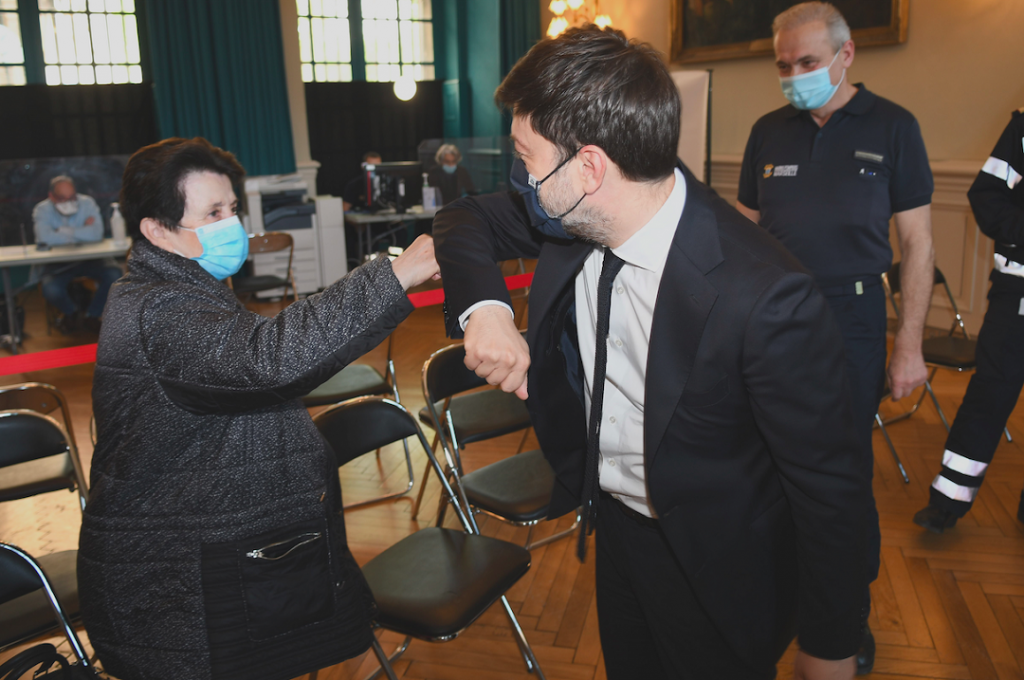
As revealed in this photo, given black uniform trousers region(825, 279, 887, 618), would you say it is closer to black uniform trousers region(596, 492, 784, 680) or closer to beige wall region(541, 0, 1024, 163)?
black uniform trousers region(596, 492, 784, 680)

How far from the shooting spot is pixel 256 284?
6.03 meters

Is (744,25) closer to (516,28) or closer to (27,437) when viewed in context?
(516,28)

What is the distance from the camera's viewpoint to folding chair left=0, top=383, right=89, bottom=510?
2.40 metres

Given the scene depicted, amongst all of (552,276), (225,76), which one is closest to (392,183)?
(225,76)

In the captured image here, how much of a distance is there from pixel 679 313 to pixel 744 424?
0.20 metres

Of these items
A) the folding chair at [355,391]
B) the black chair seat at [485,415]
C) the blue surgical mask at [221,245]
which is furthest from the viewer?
the folding chair at [355,391]

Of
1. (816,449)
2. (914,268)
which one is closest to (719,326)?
(816,449)

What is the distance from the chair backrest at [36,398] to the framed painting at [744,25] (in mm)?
5926

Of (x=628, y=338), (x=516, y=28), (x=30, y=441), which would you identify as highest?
(x=516, y=28)

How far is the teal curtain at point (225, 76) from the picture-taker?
7520 mm

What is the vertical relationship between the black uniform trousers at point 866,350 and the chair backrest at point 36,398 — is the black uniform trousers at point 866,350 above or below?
above

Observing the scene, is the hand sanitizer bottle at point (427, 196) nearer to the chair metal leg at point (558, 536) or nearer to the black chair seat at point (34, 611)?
the chair metal leg at point (558, 536)

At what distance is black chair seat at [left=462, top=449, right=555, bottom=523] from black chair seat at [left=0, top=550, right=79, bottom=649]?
117 cm

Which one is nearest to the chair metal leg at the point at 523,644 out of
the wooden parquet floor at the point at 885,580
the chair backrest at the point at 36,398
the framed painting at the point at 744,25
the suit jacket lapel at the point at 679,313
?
the wooden parquet floor at the point at 885,580
